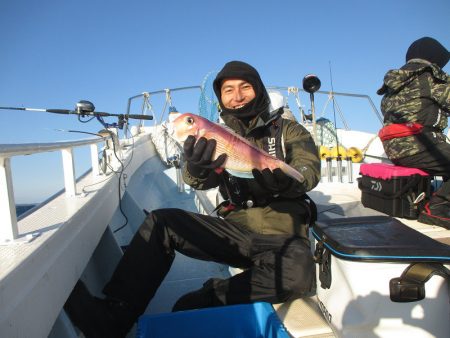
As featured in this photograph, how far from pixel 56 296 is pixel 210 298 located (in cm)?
109

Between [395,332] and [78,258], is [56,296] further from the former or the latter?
[395,332]

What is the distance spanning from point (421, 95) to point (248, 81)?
7.48 feet

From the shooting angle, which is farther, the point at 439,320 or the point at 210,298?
the point at 210,298

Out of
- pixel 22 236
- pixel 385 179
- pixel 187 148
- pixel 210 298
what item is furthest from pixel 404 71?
pixel 22 236

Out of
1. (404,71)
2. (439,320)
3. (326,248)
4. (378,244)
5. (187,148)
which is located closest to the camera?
(439,320)

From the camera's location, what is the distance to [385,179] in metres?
3.86

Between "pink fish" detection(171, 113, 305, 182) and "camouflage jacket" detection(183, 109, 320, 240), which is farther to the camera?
"camouflage jacket" detection(183, 109, 320, 240)

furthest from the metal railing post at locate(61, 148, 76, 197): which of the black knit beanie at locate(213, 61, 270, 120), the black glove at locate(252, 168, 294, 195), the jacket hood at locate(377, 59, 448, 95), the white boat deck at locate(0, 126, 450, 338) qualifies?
the jacket hood at locate(377, 59, 448, 95)

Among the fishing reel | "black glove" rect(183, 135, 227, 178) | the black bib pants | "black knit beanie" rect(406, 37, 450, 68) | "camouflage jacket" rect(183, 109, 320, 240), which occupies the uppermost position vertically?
"black knit beanie" rect(406, 37, 450, 68)

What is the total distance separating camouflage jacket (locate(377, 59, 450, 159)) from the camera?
146 inches

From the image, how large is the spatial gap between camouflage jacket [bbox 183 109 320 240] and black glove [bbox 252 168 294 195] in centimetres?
12

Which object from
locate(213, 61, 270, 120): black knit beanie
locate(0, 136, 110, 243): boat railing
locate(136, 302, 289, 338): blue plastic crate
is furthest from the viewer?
locate(213, 61, 270, 120): black knit beanie

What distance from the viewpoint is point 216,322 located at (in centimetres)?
199

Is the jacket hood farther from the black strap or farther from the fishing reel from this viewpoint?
the fishing reel
